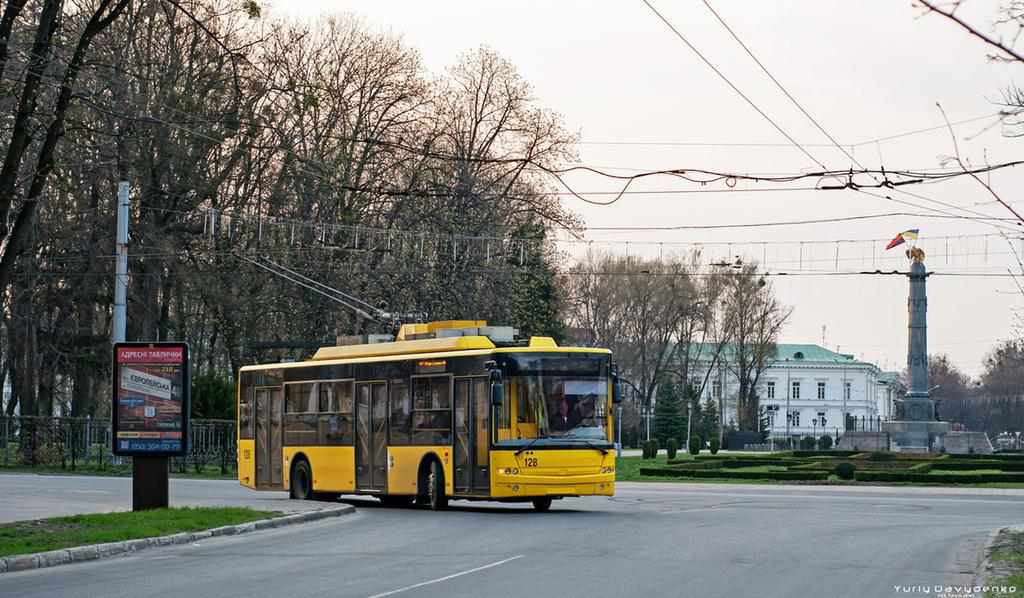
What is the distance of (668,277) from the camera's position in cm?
8769

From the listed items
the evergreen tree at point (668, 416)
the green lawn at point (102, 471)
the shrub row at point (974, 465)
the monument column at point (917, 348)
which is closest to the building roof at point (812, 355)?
the evergreen tree at point (668, 416)

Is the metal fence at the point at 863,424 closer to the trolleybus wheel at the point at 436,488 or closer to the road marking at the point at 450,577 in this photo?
the trolleybus wheel at the point at 436,488

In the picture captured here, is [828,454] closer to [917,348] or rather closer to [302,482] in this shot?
[917,348]

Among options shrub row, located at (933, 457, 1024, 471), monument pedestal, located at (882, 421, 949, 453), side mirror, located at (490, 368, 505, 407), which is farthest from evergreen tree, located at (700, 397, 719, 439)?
side mirror, located at (490, 368, 505, 407)

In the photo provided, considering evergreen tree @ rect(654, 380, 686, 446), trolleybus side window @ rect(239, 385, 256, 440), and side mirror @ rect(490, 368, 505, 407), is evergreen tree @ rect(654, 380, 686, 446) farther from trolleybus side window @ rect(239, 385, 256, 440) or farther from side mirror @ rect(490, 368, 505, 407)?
side mirror @ rect(490, 368, 505, 407)

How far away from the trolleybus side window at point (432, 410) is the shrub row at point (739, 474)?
19.9m

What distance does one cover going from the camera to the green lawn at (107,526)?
55.5 ft

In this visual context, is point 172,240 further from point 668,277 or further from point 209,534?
point 668,277

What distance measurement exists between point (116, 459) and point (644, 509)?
22.6 metres

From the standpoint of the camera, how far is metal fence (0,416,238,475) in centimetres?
4447

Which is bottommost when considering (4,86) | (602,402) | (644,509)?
(644,509)

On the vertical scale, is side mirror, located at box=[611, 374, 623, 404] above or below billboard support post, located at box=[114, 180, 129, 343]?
below

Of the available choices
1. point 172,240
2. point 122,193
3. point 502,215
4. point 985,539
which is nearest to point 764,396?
point 502,215

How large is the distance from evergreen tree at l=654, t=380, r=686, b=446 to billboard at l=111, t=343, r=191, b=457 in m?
71.9
